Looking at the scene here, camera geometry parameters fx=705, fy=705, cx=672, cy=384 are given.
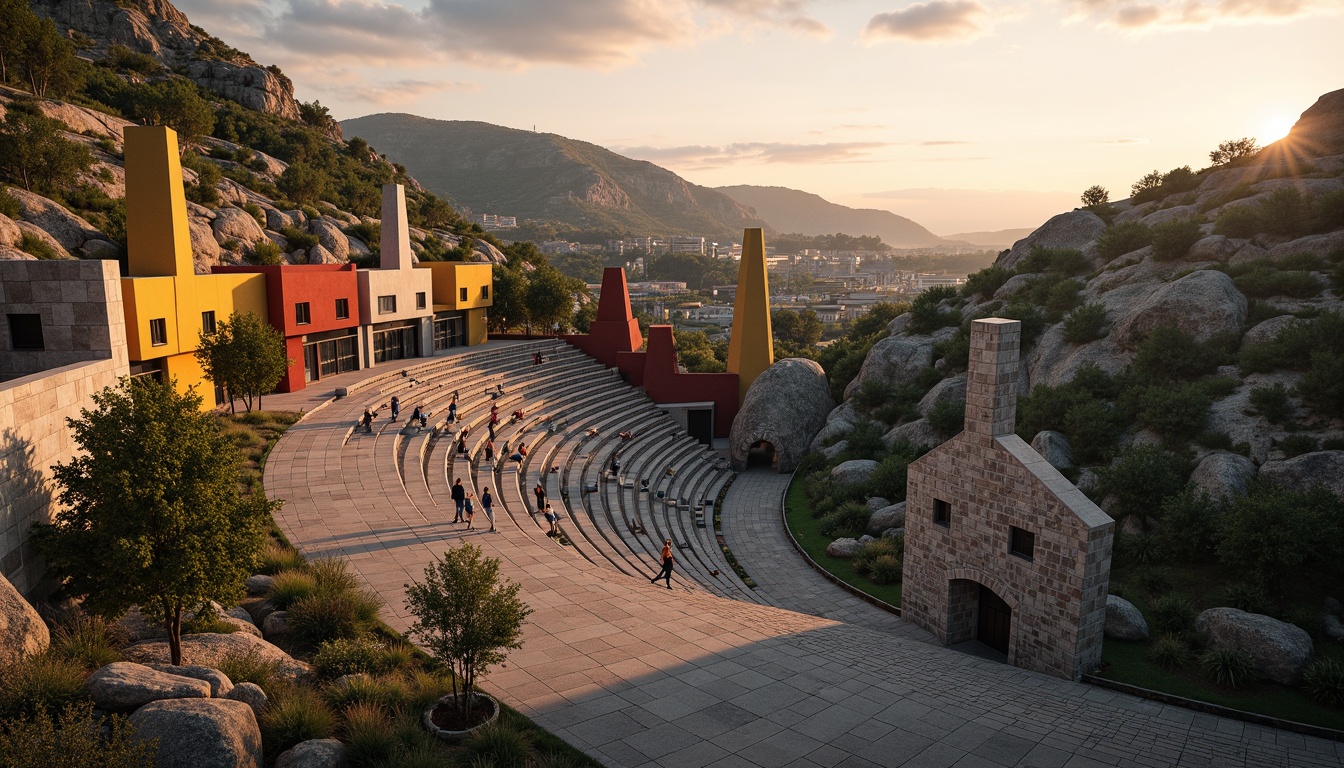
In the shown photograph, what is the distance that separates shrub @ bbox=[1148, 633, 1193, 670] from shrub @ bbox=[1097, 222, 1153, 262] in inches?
1048

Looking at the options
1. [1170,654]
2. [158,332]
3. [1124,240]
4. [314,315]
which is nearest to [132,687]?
[1170,654]

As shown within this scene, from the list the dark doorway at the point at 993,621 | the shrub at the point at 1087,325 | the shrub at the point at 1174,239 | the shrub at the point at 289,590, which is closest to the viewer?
the shrub at the point at 289,590

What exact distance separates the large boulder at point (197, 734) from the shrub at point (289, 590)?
4443 mm

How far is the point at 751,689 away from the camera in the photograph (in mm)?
11430

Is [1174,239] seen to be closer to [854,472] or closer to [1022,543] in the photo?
[854,472]

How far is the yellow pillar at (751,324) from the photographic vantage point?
39594 millimetres

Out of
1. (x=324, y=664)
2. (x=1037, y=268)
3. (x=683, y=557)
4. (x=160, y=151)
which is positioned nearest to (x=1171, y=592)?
(x=683, y=557)

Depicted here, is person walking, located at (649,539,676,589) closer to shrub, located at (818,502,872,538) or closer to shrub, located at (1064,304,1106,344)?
shrub, located at (818,502,872,538)

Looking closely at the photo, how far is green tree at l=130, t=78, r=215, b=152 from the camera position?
2037 inches

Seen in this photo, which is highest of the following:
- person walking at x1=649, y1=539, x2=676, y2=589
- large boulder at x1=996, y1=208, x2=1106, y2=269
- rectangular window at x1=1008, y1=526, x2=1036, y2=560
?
large boulder at x1=996, y1=208, x2=1106, y2=269

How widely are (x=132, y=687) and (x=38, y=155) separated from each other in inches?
1539

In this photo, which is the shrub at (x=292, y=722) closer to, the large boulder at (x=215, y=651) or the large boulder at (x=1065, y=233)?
the large boulder at (x=215, y=651)

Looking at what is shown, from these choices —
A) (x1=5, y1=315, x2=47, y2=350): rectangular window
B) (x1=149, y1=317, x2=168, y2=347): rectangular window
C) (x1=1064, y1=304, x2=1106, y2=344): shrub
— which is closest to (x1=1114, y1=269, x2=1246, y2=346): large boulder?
(x1=1064, y1=304, x2=1106, y2=344): shrub

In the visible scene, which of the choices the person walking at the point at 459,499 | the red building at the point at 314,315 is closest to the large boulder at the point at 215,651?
the person walking at the point at 459,499
